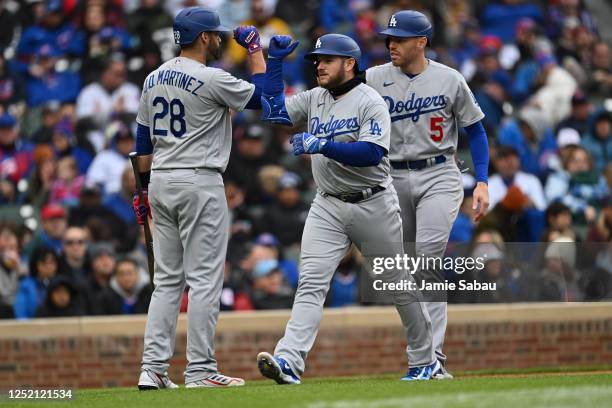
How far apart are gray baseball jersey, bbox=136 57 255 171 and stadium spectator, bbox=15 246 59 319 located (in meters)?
4.31

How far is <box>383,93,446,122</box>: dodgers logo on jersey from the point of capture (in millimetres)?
9172

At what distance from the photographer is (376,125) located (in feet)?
27.8

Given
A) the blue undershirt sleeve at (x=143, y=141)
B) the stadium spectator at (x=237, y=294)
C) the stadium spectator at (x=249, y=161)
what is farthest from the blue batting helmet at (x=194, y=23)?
the stadium spectator at (x=249, y=161)

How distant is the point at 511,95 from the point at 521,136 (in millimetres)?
1470

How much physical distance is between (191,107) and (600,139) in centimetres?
817

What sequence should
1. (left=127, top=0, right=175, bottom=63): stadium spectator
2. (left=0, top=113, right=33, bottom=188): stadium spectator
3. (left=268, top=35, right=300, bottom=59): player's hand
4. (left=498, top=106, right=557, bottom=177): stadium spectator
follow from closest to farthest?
(left=268, top=35, right=300, bottom=59): player's hand → (left=0, top=113, right=33, bottom=188): stadium spectator → (left=498, top=106, right=557, bottom=177): stadium spectator → (left=127, top=0, right=175, bottom=63): stadium spectator

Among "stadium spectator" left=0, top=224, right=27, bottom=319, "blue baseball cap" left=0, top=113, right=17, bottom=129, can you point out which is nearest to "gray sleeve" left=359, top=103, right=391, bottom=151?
"stadium spectator" left=0, top=224, right=27, bottom=319

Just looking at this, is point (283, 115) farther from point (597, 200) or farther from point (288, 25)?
point (288, 25)

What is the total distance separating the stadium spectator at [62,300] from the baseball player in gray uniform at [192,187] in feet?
13.0

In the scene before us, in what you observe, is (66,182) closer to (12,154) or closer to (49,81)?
(12,154)

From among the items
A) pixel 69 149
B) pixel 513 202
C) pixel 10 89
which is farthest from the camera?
pixel 10 89

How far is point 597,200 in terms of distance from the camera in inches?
587

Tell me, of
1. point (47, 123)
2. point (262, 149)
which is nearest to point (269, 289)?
point (262, 149)

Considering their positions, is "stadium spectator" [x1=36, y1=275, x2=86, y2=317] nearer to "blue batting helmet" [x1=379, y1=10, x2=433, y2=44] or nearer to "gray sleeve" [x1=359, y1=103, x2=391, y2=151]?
"blue batting helmet" [x1=379, y1=10, x2=433, y2=44]
